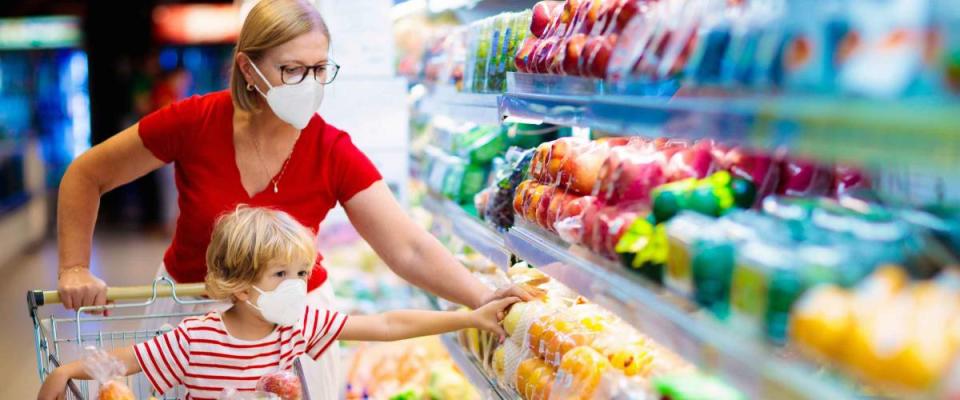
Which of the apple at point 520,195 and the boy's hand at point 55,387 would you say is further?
the apple at point 520,195

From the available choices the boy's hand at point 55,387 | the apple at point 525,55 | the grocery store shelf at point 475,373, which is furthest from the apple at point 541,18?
the boy's hand at point 55,387

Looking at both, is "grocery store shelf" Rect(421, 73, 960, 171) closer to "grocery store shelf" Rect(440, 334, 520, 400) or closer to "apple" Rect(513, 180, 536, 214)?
"apple" Rect(513, 180, 536, 214)

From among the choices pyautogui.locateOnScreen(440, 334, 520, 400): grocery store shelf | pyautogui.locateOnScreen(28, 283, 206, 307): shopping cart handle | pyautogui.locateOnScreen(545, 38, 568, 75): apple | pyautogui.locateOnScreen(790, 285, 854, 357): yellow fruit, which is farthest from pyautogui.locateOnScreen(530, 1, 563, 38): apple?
pyautogui.locateOnScreen(790, 285, 854, 357): yellow fruit

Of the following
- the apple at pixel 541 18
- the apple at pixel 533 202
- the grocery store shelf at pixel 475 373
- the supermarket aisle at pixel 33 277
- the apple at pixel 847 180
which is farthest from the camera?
the supermarket aisle at pixel 33 277

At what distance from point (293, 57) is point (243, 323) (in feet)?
2.22

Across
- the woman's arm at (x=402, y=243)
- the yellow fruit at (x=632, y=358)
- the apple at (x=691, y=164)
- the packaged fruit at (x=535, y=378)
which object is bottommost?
the packaged fruit at (x=535, y=378)

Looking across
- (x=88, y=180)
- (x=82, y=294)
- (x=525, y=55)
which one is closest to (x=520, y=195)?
(x=525, y=55)

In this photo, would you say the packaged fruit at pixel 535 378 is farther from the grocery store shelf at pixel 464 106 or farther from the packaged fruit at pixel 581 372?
the grocery store shelf at pixel 464 106

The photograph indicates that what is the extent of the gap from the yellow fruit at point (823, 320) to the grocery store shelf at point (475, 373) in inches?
61.9

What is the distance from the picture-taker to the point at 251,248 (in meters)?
2.43

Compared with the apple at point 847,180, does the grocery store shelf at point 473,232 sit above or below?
below

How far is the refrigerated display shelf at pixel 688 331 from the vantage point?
4.28ft

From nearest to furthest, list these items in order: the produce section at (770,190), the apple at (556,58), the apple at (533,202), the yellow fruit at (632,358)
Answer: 1. the produce section at (770,190)
2. the yellow fruit at (632,358)
3. the apple at (556,58)
4. the apple at (533,202)

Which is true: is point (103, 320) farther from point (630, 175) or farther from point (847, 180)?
point (847, 180)
